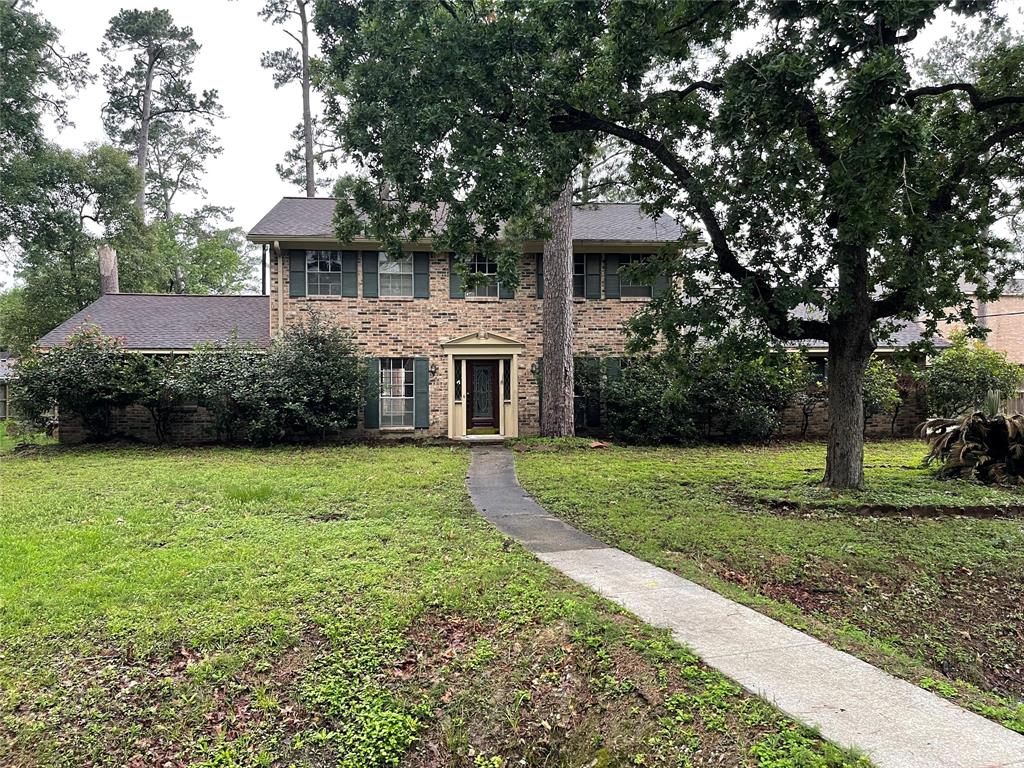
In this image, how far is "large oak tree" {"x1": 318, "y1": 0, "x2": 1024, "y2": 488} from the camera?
6.11m

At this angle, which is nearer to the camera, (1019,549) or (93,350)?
(1019,549)

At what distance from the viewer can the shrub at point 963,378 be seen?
52.1 ft

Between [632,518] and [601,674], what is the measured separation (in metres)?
3.94

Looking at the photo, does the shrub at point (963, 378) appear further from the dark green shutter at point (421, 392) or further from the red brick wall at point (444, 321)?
the dark green shutter at point (421, 392)

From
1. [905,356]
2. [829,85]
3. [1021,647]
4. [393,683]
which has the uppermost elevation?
[829,85]

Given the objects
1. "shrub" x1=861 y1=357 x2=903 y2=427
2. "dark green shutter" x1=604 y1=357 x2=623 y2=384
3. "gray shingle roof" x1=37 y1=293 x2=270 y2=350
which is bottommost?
"shrub" x1=861 y1=357 x2=903 y2=427

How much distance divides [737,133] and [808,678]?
5250 mm

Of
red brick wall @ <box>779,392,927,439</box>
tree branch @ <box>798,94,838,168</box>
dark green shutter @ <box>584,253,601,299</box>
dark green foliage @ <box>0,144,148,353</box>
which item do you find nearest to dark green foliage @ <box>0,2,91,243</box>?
dark green foliage @ <box>0,144,148,353</box>

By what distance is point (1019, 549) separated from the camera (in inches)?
235

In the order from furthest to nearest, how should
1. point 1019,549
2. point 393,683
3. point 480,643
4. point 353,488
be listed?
1. point 353,488
2. point 1019,549
3. point 480,643
4. point 393,683

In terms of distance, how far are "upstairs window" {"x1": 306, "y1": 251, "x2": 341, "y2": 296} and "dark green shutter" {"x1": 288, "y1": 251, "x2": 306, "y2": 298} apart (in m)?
0.09

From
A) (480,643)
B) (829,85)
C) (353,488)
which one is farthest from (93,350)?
(829,85)

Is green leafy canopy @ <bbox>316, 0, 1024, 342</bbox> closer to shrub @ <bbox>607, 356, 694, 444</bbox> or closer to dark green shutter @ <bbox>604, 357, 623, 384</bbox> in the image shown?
shrub @ <bbox>607, 356, 694, 444</bbox>

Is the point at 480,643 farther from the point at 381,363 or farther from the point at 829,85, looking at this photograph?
the point at 381,363
